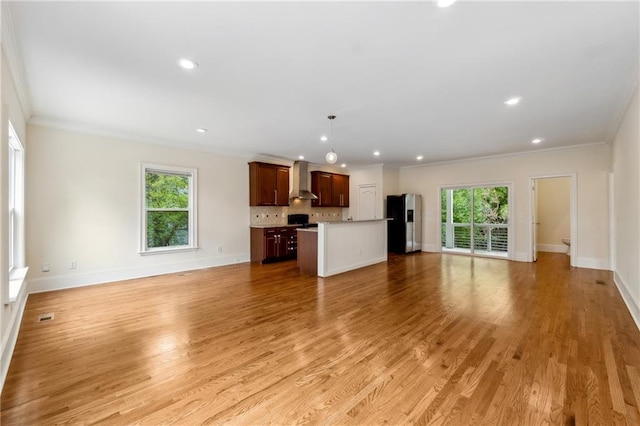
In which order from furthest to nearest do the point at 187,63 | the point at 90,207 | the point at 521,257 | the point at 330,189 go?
the point at 330,189 → the point at 521,257 → the point at 90,207 → the point at 187,63

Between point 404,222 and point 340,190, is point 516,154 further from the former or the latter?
point 340,190

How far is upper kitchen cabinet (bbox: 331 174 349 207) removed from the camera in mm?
8961

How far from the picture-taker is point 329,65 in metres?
2.77

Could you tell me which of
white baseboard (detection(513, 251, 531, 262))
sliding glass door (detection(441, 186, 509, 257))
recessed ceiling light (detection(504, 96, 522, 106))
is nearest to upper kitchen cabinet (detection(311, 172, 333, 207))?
sliding glass door (detection(441, 186, 509, 257))

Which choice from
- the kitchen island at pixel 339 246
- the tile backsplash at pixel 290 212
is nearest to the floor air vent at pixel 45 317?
the kitchen island at pixel 339 246

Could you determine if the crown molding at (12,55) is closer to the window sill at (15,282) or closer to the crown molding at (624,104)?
the window sill at (15,282)

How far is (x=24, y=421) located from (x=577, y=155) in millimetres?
9090

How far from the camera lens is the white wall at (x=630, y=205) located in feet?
10.8

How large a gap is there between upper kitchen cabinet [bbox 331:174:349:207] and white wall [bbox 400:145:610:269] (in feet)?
6.00

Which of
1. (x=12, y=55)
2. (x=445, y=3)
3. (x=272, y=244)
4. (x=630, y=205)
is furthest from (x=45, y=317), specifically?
(x=630, y=205)

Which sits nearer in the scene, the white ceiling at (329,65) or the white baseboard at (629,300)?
the white ceiling at (329,65)

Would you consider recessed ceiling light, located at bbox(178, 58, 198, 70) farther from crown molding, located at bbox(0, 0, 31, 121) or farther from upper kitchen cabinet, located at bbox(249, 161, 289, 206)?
upper kitchen cabinet, located at bbox(249, 161, 289, 206)

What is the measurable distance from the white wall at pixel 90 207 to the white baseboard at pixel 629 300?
270 inches

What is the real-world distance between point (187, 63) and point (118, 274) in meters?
4.27
